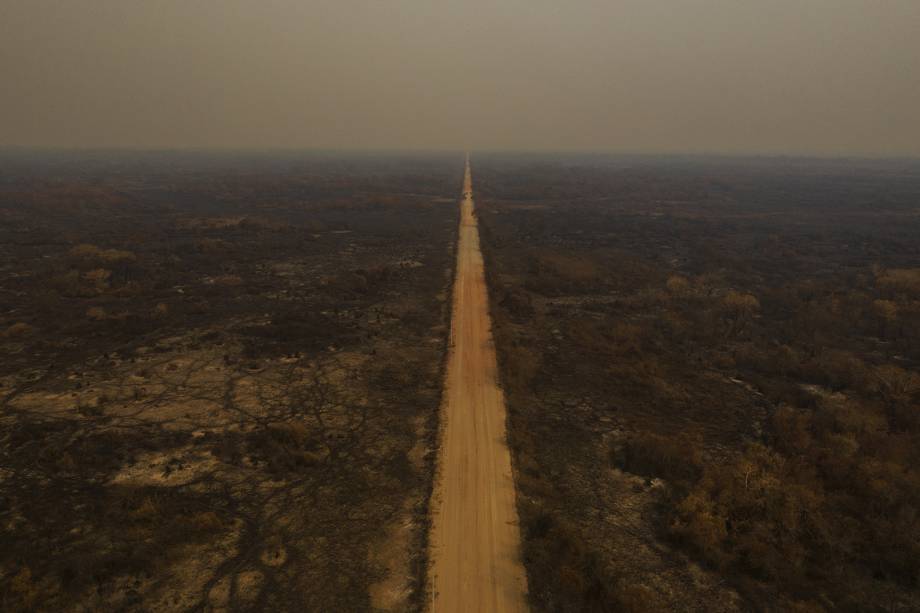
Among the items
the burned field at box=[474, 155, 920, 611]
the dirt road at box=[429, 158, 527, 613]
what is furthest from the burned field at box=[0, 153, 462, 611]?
the burned field at box=[474, 155, 920, 611]

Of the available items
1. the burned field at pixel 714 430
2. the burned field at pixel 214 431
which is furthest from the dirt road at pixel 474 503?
the burned field at pixel 214 431

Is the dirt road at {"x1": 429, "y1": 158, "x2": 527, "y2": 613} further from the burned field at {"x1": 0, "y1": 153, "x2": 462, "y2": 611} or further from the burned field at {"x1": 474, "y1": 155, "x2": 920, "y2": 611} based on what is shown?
the burned field at {"x1": 0, "y1": 153, "x2": 462, "y2": 611}

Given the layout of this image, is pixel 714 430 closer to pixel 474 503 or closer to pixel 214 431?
pixel 474 503

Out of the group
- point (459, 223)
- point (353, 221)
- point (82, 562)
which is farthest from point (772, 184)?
point (82, 562)

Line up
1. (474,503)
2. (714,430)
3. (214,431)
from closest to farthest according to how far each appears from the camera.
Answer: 1. (474,503)
2. (214,431)
3. (714,430)

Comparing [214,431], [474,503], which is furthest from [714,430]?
[214,431]

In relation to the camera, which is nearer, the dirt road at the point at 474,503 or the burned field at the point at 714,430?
the dirt road at the point at 474,503

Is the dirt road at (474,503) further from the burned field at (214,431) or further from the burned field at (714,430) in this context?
the burned field at (214,431)
